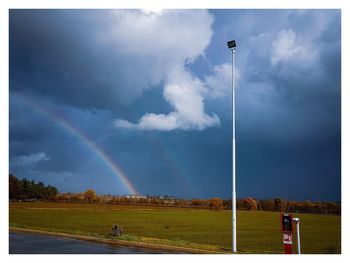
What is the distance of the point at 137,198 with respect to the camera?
88500 millimetres

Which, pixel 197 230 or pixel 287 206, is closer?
pixel 197 230

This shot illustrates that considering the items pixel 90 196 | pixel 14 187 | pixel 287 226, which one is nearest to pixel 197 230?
pixel 287 226

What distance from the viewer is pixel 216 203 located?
81688 mm

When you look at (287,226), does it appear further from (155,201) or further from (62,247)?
(155,201)

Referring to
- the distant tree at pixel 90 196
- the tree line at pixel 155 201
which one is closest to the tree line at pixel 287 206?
the tree line at pixel 155 201

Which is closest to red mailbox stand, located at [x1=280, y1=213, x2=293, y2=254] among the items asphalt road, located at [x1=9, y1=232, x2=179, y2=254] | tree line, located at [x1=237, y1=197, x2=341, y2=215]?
asphalt road, located at [x1=9, y1=232, x2=179, y2=254]

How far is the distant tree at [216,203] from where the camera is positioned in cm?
8062

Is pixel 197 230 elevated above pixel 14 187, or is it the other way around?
pixel 14 187

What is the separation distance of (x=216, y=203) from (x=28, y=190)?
1330 inches

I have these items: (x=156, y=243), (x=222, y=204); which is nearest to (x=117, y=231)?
(x=156, y=243)

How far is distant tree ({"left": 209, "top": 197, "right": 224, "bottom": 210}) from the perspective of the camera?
8062cm

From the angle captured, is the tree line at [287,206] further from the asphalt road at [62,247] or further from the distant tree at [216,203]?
the asphalt road at [62,247]

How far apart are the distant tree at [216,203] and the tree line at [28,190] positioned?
28.5 m
